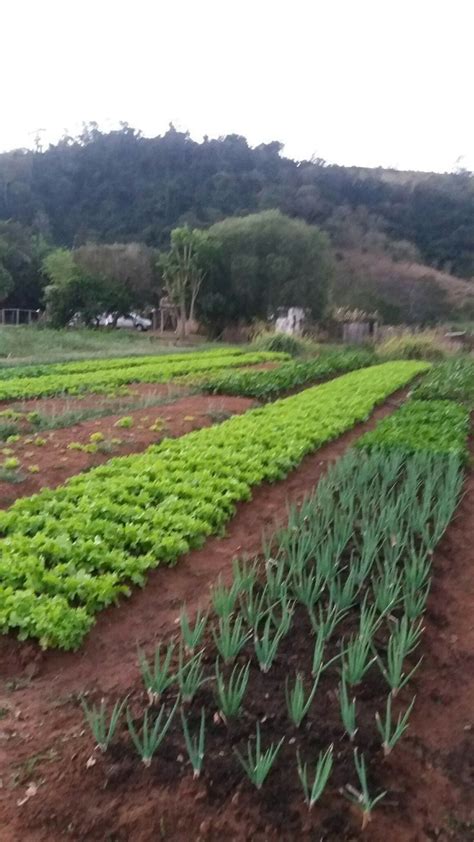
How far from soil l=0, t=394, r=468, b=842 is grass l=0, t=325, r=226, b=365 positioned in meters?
18.6

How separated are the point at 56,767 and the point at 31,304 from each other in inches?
1669

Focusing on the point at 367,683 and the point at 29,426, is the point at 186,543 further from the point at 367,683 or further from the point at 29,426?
the point at 29,426

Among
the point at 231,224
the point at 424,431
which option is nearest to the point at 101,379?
the point at 424,431

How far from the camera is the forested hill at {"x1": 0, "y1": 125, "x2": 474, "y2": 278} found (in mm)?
56094

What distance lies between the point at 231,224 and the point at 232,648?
34717mm

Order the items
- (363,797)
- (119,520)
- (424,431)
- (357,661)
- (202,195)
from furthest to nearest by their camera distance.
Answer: (202,195), (424,431), (119,520), (357,661), (363,797)

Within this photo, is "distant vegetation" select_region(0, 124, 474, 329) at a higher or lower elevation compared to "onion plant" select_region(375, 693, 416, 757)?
higher

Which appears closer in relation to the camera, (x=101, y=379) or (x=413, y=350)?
(x=101, y=379)

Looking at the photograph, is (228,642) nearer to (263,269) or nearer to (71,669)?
(71,669)

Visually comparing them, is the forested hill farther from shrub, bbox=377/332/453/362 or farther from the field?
the field

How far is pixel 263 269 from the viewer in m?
35.4

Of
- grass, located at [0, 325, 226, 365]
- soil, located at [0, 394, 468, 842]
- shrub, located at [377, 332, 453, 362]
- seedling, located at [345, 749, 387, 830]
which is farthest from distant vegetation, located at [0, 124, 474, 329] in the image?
seedling, located at [345, 749, 387, 830]

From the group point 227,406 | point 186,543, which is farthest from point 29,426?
point 186,543

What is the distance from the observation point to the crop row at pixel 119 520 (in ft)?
13.9
